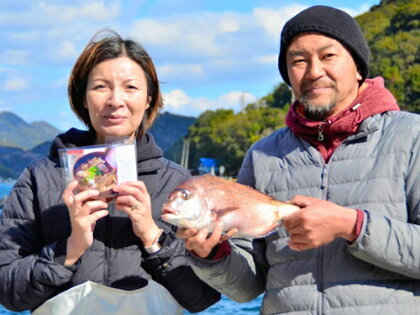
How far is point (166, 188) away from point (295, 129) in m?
0.74

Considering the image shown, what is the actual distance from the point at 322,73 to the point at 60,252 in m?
1.53

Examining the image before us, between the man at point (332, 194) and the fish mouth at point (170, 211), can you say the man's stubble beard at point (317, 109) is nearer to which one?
the man at point (332, 194)

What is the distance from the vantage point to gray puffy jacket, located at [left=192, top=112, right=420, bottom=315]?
269 centimetres

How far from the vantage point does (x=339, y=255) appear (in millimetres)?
2863

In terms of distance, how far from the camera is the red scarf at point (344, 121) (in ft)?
9.80

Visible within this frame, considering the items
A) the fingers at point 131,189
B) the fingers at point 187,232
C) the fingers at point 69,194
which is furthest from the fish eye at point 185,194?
the fingers at point 69,194

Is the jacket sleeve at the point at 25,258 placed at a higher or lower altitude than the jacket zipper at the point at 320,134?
lower

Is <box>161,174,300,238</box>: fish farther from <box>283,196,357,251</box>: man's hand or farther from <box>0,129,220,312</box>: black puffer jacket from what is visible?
<box>0,129,220,312</box>: black puffer jacket

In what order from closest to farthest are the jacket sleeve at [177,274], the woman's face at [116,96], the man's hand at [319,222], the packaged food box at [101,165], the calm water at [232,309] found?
the man's hand at [319,222], the packaged food box at [101,165], the jacket sleeve at [177,274], the woman's face at [116,96], the calm water at [232,309]

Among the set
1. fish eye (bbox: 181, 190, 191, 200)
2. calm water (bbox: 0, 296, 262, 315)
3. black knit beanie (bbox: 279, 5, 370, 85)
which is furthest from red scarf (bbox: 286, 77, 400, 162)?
calm water (bbox: 0, 296, 262, 315)

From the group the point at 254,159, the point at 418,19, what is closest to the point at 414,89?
the point at 418,19

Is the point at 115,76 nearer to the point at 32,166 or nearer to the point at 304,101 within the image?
the point at 32,166

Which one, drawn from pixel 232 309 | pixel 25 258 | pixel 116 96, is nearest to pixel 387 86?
pixel 232 309

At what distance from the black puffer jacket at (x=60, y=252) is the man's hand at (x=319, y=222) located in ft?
2.37
